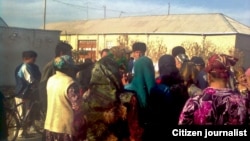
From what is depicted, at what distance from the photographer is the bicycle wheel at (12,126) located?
306 centimetres

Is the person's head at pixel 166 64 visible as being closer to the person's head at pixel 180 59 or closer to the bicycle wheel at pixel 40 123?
the person's head at pixel 180 59

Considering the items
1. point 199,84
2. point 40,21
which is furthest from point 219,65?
point 40,21

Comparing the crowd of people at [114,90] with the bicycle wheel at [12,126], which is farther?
the bicycle wheel at [12,126]

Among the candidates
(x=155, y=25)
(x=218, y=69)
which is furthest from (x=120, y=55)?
(x=218, y=69)

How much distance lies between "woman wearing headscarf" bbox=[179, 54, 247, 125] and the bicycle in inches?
45.6

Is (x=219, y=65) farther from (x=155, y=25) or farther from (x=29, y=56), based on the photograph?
(x=29, y=56)

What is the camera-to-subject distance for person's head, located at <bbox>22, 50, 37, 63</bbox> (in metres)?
2.88

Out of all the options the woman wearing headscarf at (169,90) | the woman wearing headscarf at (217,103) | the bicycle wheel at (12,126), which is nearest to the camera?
the woman wearing headscarf at (217,103)

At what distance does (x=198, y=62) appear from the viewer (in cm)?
300

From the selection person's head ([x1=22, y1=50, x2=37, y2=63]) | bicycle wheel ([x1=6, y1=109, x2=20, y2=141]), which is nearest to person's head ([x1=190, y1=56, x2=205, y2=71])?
person's head ([x1=22, y1=50, x2=37, y2=63])

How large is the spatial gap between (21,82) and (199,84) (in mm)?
1406

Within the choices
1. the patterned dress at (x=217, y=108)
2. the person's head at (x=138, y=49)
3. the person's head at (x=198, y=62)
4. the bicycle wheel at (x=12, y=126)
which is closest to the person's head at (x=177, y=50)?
the person's head at (x=198, y=62)

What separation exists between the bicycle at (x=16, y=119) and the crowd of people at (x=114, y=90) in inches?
2.5

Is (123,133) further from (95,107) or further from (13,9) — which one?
(13,9)
